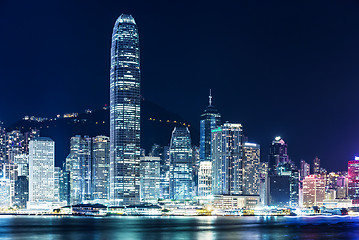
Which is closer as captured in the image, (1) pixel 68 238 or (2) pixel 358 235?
(1) pixel 68 238

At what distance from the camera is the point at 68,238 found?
11131 cm

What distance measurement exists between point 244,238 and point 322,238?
13205 mm

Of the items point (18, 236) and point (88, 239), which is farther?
point (18, 236)

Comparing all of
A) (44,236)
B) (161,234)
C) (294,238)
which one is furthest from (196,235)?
(44,236)

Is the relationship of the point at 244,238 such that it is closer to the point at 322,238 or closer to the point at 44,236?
the point at 322,238

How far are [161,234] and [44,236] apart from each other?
839 inches

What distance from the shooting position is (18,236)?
117 meters

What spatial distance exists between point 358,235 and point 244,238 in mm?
22308

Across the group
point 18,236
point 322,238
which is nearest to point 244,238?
point 322,238

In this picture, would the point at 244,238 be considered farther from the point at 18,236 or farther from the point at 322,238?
the point at 18,236

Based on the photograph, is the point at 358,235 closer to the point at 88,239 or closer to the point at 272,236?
the point at 272,236

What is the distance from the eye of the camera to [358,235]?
11956 centimetres

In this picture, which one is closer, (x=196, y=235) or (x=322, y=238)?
(x=322, y=238)

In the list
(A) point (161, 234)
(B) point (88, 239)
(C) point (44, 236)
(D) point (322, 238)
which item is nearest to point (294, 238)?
(D) point (322, 238)
